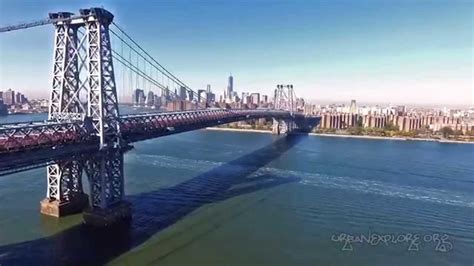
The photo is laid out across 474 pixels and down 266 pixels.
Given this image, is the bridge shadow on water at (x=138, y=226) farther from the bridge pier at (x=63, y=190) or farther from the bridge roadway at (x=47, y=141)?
the bridge roadway at (x=47, y=141)

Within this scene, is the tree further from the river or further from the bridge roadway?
the bridge roadway

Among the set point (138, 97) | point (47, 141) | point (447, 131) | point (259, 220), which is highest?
point (138, 97)

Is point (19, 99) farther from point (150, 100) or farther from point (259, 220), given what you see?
point (259, 220)

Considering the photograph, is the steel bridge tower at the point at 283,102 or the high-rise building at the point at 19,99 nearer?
the steel bridge tower at the point at 283,102

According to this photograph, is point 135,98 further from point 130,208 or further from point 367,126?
point 367,126

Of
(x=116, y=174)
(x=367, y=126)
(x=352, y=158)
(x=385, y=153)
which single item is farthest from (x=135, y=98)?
(x=367, y=126)

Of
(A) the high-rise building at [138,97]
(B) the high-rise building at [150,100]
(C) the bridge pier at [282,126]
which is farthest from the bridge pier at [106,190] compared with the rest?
(C) the bridge pier at [282,126]

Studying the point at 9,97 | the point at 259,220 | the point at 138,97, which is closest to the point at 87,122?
the point at 259,220
